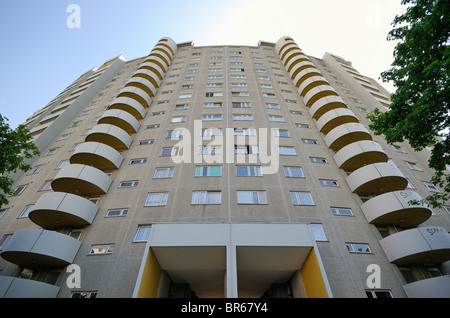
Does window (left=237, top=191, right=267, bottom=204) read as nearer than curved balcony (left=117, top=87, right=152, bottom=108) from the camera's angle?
Yes

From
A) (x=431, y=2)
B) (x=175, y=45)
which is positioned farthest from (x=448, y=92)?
(x=175, y=45)

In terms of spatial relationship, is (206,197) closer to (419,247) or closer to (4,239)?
(419,247)

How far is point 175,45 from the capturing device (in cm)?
3978

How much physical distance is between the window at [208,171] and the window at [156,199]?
109 inches

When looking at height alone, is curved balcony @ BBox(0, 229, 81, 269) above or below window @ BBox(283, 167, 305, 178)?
below

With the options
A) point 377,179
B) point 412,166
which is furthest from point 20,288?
point 412,166

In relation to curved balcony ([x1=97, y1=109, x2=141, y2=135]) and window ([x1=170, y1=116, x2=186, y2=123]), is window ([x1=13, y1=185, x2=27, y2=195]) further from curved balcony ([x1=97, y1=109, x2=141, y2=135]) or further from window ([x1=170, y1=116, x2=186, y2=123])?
window ([x1=170, y1=116, x2=186, y2=123])

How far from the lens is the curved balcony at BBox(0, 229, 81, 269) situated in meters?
11.9

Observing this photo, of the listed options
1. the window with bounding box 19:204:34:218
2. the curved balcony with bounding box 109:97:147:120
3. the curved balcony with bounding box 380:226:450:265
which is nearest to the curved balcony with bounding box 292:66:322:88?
the curved balcony with bounding box 109:97:147:120

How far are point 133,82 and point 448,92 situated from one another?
2697 centimetres

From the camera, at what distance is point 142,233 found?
13.9 metres

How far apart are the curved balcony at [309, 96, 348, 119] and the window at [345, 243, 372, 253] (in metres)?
13.5

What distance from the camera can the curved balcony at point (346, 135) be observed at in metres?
19.3

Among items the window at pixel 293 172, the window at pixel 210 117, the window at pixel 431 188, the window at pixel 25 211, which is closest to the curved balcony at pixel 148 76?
the window at pixel 210 117
